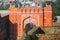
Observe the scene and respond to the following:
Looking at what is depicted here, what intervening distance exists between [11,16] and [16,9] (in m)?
0.77

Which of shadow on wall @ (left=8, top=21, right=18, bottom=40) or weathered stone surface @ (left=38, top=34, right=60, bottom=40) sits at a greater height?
weathered stone surface @ (left=38, top=34, right=60, bottom=40)

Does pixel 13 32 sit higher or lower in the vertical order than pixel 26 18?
lower

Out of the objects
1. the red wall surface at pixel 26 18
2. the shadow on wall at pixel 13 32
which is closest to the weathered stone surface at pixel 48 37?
the red wall surface at pixel 26 18

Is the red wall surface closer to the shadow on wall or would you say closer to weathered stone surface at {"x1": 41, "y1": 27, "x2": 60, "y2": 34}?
the shadow on wall

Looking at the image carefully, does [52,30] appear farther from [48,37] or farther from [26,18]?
[26,18]

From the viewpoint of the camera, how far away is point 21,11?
18906 millimetres

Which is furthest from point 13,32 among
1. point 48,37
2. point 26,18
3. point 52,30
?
point 48,37

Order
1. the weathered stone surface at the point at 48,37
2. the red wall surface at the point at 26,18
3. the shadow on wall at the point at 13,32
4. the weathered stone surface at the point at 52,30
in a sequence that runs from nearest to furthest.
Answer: the weathered stone surface at the point at 48,37 → the weathered stone surface at the point at 52,30 → the red wall surface at the point at 26,18 → the shadow on wall at the point at 13,32

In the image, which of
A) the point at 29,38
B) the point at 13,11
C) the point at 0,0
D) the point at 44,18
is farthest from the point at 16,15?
the point at 0,0

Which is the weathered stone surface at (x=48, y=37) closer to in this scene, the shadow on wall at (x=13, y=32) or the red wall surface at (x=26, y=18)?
the red wall surface at (x=26, y=18)

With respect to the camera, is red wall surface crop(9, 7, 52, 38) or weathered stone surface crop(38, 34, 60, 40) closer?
weathered stone surface crop(38, 34, 60, 40)

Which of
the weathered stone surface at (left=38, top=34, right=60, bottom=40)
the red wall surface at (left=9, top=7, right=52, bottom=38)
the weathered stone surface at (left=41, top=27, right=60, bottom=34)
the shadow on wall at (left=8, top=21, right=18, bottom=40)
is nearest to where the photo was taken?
the weathered stone surface at (left=38, top=34, right=60, bottom=40)

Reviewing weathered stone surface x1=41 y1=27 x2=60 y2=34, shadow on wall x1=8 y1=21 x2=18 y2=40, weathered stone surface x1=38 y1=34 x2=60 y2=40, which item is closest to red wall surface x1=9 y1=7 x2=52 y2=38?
shadow on wall x1=8 y1=21 x2=18 y2=40

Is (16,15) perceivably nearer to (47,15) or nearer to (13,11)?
(13,11)
